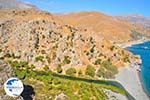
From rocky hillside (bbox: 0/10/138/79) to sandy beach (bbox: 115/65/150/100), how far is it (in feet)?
15.3

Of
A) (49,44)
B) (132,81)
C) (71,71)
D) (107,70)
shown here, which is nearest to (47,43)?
(49,44)

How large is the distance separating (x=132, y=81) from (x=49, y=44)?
112 ft

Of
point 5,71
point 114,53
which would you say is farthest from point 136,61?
point 5,71

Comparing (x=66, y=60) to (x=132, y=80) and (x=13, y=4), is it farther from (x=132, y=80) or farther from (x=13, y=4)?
(x=13, y=4)

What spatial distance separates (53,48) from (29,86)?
51.8 meters

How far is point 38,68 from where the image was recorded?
110875 millimetres

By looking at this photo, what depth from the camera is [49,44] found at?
4909 inches

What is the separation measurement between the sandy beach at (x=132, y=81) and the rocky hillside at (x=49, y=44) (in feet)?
15.3

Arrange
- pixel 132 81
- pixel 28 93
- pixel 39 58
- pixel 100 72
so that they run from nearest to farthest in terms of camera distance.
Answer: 1. pixel 28 93
2. pixel 132 81
3. pixel 100 72
4. pixel 39 58

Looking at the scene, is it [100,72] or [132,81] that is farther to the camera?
[100,72]

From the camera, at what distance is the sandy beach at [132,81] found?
8624 centimetres

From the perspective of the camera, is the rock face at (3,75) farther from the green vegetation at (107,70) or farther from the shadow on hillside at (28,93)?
the green vegetation at (107,70)

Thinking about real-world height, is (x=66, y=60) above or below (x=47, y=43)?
below

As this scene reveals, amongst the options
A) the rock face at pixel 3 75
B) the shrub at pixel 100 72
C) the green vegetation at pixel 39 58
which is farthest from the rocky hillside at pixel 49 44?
the rock face at pixel 3 75
